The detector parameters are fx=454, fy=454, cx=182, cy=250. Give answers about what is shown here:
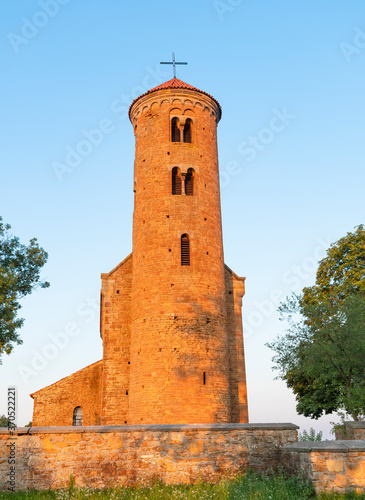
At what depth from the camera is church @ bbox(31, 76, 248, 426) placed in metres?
19.1

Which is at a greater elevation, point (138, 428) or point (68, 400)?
→ point (68, 400)

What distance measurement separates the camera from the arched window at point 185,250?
69.2ft

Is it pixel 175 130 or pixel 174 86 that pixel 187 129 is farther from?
pixel 174 86

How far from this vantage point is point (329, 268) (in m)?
27.2

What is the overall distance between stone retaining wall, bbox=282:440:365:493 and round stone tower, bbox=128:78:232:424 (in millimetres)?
10248

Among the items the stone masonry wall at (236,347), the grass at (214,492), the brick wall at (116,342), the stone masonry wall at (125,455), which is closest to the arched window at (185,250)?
the brick wall at (116,342)

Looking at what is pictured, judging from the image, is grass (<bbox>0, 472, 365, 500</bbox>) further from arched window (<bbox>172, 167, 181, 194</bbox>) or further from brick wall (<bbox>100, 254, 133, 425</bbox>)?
arched window (<bbox>172, 167, 181, 194</bbox>)

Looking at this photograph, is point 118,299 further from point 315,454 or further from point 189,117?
point 315,454

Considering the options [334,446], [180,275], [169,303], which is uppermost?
[180,275]

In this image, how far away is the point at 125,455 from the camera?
9891 mm

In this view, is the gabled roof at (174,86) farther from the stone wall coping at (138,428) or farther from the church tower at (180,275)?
the stone wall coping at (138,428)

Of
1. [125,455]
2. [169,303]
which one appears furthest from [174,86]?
[125,455]

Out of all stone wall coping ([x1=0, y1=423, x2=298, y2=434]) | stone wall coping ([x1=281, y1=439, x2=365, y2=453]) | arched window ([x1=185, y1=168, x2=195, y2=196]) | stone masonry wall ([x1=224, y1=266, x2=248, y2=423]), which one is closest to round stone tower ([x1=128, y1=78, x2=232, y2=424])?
arched window ([x1=185, y1=168, x2=195, y2=196])

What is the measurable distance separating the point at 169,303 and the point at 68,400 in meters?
7.63
